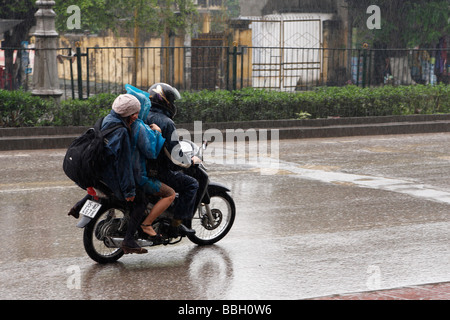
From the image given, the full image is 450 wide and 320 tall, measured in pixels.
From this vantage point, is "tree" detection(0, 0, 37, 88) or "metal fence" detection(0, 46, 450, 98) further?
"tree" detection(0, 0, 37, 88)

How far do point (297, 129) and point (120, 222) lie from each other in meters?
10.9

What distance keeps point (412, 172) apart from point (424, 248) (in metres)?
4.93

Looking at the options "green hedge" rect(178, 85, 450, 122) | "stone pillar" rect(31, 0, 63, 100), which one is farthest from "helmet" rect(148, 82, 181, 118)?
"stone pillar" rect(31, 0, 63, 100)

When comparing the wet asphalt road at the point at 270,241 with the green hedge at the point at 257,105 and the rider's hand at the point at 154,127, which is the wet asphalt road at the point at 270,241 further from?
the green hedge at the point at 257,105

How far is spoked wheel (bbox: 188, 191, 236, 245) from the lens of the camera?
7566mm

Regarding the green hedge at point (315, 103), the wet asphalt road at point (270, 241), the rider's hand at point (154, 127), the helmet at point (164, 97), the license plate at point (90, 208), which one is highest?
the helmet at point (164, 97)

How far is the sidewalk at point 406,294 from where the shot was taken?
5.78 m

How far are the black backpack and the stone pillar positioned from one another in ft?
35.4

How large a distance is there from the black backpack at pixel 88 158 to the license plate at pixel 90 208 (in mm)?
174

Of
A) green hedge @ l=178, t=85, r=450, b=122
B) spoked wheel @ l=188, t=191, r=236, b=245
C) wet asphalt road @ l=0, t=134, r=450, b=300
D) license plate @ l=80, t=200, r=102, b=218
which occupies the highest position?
green hedge @ l=178, t=85, r=450, b=122

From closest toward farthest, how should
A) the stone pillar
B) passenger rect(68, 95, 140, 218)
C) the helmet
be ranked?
1. passenger rect(68, 95, 140, 218)
2. the helmet
3. the stone pillar

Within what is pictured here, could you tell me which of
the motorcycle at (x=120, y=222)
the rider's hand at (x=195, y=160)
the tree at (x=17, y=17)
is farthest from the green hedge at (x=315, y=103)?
the rider's hand at (x=195, y=160)

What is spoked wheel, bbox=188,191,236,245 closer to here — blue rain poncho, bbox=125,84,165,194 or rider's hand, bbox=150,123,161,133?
blue rain poncho, bbox=125,84,165,194
